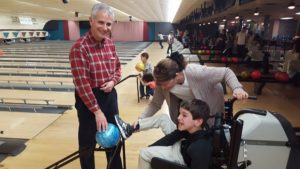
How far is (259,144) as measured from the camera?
4.65 feet

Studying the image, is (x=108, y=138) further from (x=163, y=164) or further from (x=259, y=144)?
(x=259, y=144)

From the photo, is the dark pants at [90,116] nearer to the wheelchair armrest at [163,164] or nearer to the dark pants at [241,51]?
the wheelchair armrest at [163,164]

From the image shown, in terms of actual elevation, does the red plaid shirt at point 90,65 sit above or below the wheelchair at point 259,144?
above

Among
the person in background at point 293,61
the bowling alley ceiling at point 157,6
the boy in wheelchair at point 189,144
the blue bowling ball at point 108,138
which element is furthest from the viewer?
the person in background at point 293,61

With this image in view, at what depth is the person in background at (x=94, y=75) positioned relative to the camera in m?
1.58

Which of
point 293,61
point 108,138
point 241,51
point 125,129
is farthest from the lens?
point 241,51

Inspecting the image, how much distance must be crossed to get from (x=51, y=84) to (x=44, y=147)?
10.9 ft

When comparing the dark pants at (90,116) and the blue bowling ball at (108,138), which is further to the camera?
the dark pants at (90,116)

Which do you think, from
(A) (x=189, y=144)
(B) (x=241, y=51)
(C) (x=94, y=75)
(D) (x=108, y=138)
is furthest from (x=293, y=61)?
(D) (x=108, y=138)

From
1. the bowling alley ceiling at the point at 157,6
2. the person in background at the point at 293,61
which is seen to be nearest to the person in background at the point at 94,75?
the bowling alley ceiling at the point at 157,6

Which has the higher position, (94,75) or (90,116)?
(94,75)

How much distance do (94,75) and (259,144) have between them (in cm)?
109

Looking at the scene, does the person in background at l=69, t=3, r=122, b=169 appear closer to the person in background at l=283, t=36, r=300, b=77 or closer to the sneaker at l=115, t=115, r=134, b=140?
the sneaker at l=115, t=115, r=134, b=140

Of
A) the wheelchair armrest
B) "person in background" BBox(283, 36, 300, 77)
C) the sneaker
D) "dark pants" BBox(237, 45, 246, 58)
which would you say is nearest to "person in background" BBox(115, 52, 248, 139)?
the sneaker
